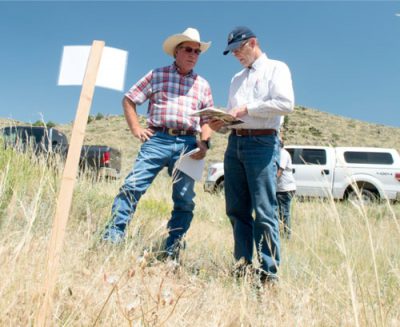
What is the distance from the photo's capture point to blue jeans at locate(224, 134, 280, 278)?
2885 millimetres

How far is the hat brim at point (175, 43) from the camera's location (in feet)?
12.0

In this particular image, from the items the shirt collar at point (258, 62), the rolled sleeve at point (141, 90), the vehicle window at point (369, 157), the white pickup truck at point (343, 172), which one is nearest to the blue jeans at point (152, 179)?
the rolled sleeve at point (141, 90)

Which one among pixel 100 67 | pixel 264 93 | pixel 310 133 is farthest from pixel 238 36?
pixel 310 133

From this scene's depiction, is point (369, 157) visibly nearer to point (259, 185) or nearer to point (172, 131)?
point (172, 131)

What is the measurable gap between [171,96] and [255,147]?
3.33 ft

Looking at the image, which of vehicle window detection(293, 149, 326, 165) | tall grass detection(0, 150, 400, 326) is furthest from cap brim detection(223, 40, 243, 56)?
vehicle window detection(293, 149, 326, 165)

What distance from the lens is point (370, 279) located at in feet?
9.78

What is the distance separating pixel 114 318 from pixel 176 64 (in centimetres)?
255

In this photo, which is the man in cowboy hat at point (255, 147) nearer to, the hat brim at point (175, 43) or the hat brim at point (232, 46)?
the hat brim at point (232, 46)

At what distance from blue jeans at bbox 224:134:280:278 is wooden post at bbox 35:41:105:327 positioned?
145 cm

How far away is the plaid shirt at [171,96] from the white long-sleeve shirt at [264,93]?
1.67ft

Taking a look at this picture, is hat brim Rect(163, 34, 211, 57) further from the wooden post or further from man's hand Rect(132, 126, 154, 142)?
the wooden post

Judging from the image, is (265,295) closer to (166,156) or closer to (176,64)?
(166,156)

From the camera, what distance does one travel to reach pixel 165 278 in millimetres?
2535
